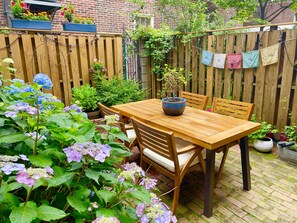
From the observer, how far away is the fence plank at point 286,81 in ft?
10.0

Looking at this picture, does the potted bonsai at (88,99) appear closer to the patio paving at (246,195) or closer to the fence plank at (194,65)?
the patio paving at (246,195)

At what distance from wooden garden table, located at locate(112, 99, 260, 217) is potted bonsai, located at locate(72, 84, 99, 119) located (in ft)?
3.57

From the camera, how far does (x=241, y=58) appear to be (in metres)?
3.53

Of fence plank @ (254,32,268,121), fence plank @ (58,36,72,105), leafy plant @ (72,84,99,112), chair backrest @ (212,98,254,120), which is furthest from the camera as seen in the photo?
fence plank @ (58,36,72,105)

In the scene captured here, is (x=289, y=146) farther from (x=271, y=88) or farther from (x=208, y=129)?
(x=208, y=129)

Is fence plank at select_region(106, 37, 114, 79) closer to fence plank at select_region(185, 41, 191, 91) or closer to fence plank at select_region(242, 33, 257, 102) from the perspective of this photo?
fence plank at select_region(185, 41, 191, 91)

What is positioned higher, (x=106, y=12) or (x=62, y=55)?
(x=106, y=12)

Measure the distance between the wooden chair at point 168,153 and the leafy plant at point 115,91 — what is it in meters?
1.97

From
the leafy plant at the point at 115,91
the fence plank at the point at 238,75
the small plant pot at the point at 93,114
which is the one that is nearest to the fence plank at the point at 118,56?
the leafy plant at the point at 115,91

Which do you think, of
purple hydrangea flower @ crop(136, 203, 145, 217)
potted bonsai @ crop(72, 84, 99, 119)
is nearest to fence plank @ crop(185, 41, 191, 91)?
potted bonsai @ crop(72, 84, 99, 119)

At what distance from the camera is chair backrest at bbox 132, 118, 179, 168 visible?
175 cm

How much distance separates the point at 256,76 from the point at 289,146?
3.90 ft

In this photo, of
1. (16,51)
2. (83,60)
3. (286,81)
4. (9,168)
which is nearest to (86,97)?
(83,60)

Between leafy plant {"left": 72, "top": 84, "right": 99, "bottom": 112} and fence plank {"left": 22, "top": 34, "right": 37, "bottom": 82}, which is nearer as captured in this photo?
fence plank {"left": 22, "top": 34, "right": 37, "bottom": 82}
